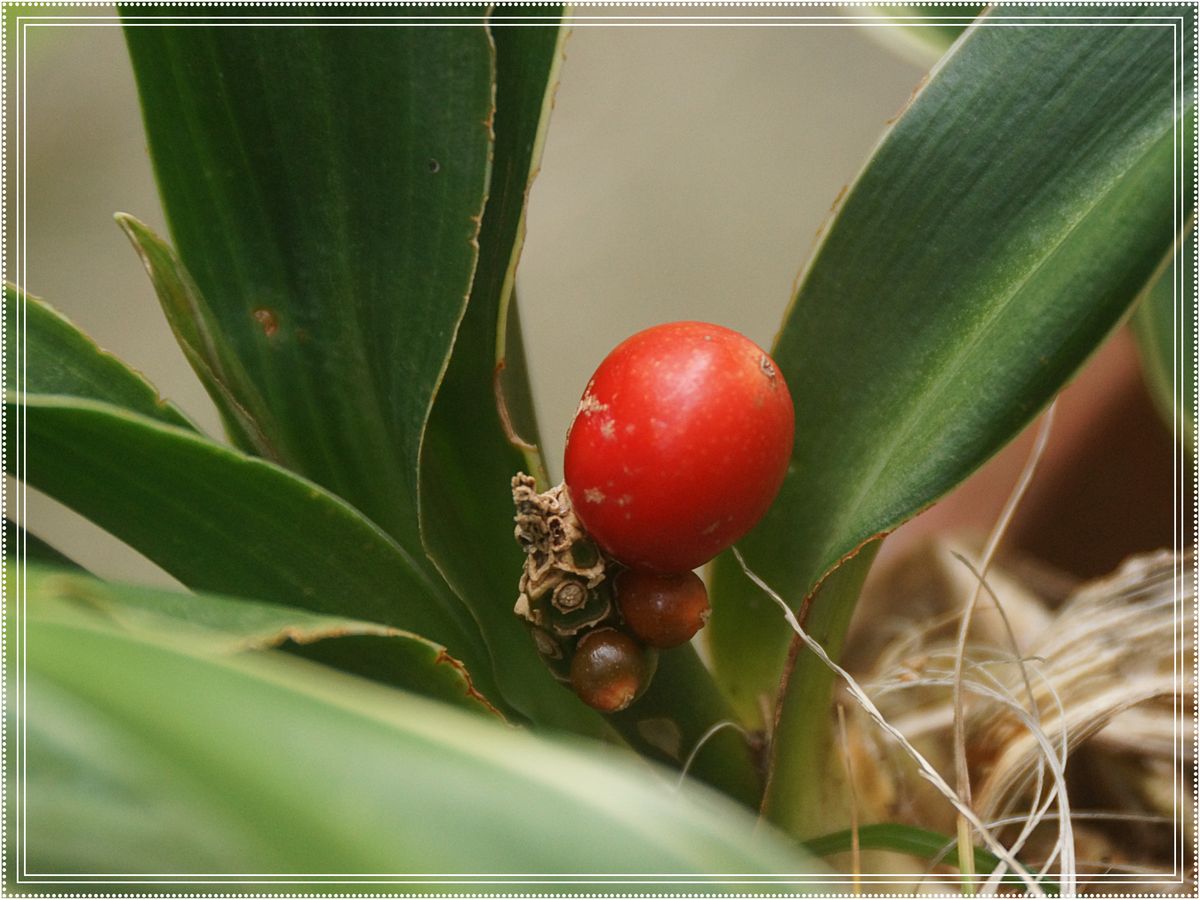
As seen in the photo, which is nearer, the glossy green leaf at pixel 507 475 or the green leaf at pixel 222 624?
the green leaf at pixel 222 624

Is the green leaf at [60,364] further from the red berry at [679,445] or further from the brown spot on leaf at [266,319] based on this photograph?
the red berry at [679,445]

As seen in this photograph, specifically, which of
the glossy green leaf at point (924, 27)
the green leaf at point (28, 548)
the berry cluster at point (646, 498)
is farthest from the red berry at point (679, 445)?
the glossy green leaf at point (924, 27)

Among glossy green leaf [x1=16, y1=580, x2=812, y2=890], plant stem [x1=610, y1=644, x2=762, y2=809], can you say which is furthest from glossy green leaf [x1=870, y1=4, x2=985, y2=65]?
glossy green leaf [x1=16, y1=580, x2=812, y2=890]

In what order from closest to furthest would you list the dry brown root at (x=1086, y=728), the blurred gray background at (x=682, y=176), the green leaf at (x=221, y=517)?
the green leaf at (x=221, y=517) → the dry brown root at (x=1086, y=728) → the blurred gray background at (x=682, y=176)

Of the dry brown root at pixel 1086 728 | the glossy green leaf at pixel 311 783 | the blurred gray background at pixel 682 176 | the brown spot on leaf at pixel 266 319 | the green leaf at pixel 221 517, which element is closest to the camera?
the glossy green leaf at pixel 311 783

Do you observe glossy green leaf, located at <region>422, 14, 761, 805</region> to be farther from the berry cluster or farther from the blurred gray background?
the blurred gray background

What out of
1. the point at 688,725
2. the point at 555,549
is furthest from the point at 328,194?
the point at 688,725
